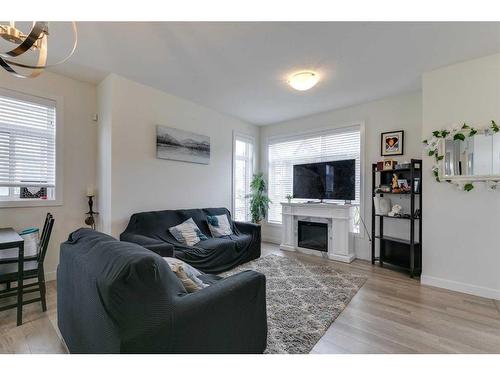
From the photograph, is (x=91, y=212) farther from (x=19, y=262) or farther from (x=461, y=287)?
(x=461, y=287)

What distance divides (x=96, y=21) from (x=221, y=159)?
2847mm

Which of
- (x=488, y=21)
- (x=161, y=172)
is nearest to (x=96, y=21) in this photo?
(x=161, y=172)

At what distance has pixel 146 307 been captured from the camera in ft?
3.69

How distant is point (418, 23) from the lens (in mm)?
2100

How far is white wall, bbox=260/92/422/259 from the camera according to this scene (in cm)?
Answer: 363

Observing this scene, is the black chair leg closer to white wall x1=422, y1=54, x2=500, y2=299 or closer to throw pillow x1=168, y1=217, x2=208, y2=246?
throw pillow x1=168, y1=217, x2=208, y2=246

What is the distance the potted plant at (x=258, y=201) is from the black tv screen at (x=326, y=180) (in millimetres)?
687

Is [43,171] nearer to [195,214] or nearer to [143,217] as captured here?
[143,217]

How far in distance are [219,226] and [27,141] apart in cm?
272

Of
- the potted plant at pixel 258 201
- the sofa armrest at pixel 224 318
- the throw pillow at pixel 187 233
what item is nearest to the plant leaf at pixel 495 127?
the sofa armrest at pixel 224 318

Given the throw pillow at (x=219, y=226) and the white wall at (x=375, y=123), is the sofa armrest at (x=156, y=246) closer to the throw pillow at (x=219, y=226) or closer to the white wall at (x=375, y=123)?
the throw pillow at (x=219, y=226)

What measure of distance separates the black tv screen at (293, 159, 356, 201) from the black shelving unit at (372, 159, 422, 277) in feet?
1.30

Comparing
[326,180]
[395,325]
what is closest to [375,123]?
[326,180]

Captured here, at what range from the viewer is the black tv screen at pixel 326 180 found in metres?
4.09
